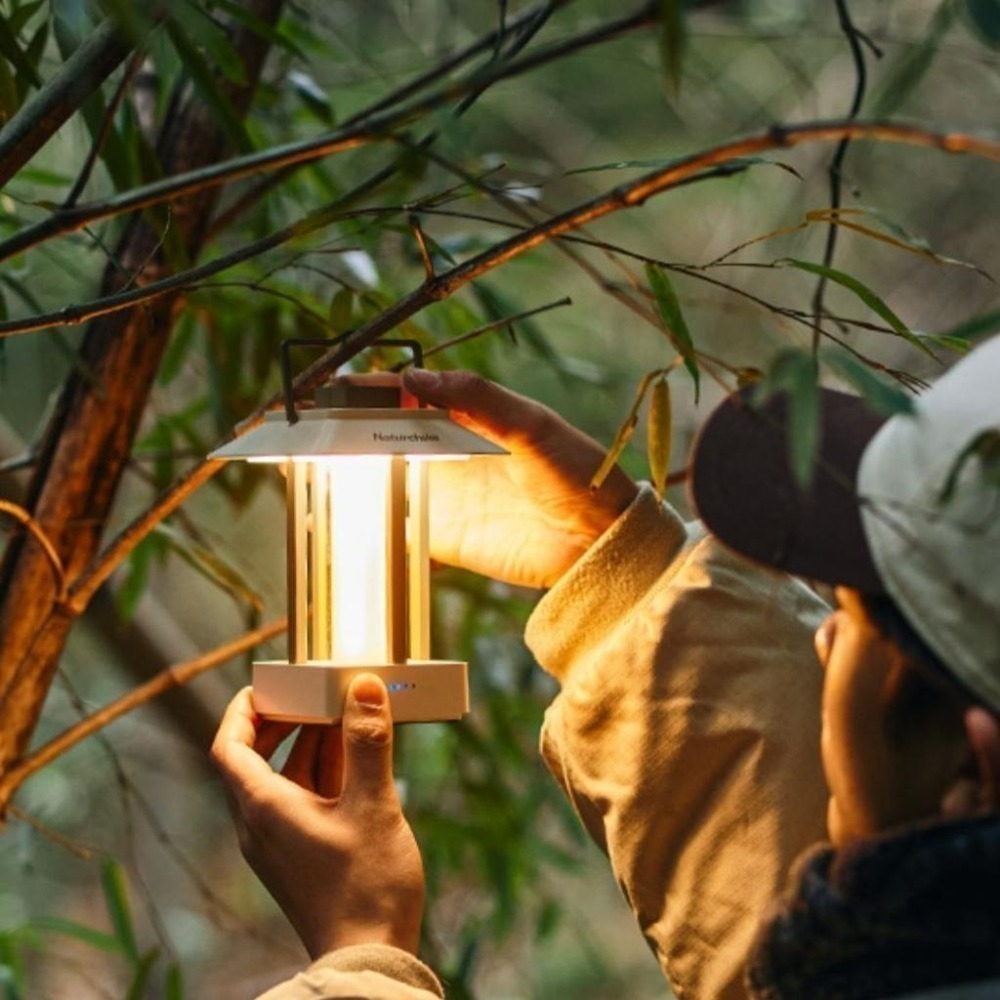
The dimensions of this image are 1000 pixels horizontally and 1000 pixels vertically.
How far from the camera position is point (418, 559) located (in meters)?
1.03

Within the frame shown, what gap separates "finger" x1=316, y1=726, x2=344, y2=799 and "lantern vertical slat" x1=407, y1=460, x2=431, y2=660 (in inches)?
3.3

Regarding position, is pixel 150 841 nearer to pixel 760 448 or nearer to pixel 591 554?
pixel 591 554

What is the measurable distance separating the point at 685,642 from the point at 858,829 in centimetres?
30

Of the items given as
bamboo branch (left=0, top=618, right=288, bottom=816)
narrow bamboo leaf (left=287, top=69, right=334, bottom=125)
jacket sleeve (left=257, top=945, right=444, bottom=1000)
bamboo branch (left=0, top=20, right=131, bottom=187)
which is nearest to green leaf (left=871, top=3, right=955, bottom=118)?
bamboo branch (left=0, top=20, right=131, bottom=187)

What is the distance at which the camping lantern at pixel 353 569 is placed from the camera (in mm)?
922

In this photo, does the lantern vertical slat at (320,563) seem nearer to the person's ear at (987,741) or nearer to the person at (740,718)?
the person at (740,718)

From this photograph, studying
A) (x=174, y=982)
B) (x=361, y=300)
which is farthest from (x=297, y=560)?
(x=174, y=982)

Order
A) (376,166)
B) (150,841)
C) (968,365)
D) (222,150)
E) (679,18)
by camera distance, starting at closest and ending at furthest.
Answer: (679,18) → (968,365) → (222,150) → (376,166) → (150,841)

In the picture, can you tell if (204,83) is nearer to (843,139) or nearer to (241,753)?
(843,139)

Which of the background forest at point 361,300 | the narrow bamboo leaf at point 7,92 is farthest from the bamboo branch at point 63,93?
the narrow bamboo leaf at point 7,92

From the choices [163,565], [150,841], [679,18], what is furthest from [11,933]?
[150,841]

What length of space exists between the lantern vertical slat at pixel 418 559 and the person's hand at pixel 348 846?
0.38ft

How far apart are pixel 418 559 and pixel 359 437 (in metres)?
0.17

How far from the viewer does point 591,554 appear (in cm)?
110
